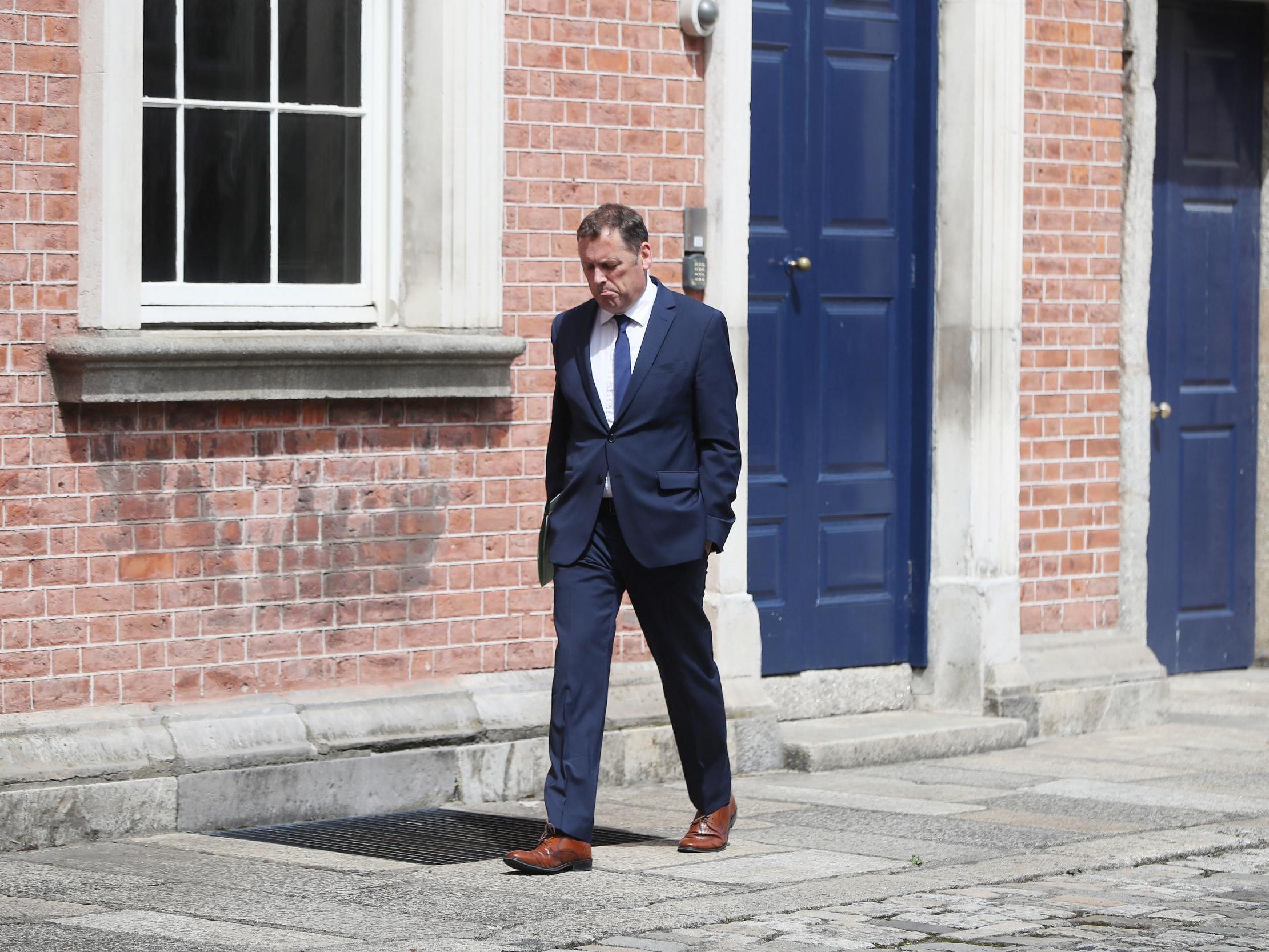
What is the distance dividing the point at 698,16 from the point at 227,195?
1838mm

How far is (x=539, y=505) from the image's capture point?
8219mm

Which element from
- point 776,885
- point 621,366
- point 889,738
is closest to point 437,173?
point 621,366

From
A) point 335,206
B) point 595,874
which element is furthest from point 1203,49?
point 595,874

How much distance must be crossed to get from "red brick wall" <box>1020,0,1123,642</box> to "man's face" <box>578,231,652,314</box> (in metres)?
3.24

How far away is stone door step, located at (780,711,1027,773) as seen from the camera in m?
8.64

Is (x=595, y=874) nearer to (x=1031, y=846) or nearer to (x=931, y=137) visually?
(x=1031, y=846)

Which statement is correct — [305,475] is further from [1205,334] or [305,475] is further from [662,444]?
[1205,334]

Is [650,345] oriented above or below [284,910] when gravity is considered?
above

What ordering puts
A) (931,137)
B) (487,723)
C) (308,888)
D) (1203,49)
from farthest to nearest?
(1203,49) < (931,137) < (487,723) < (308,888)

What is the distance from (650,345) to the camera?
6.76 meters

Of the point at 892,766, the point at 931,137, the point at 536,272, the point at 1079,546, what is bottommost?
the point at 892,766

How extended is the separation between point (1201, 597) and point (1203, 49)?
239cm

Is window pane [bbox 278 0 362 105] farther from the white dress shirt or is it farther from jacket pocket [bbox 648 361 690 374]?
jacket pocket [bbox 648 361 690 374]

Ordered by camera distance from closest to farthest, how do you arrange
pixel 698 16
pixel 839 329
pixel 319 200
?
pixel 319 200
pixel 698 16
pixel 839 329
